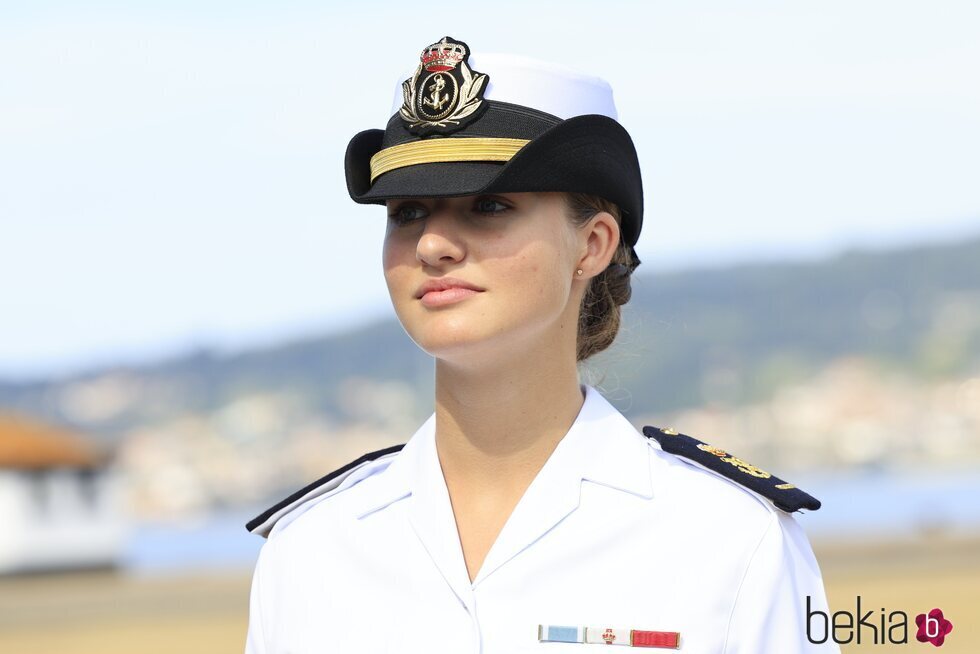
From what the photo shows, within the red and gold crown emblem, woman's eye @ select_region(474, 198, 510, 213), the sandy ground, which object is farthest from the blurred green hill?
woman's eye @ select_region(474, 198, 510, 213)

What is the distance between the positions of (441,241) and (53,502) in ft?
113

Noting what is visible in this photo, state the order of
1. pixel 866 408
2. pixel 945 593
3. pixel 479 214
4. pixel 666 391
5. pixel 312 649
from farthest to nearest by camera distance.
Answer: pixel 866 408, pixel 666 391, pixel 945 593, pixel 312 649, pixel 479 214

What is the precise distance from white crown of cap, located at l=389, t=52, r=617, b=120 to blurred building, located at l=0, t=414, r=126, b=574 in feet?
108

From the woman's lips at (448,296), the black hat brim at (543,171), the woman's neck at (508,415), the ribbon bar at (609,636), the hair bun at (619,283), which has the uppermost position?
the black hat brim at (543,171)

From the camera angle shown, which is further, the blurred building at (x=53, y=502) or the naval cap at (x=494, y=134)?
the blurred building at (x=53, y=502)

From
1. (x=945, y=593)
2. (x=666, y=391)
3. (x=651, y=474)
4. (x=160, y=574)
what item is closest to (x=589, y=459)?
(x=651, y=474)

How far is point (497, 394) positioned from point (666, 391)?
158 metres

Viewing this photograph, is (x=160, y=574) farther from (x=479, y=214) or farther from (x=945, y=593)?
(x=479, y=214)

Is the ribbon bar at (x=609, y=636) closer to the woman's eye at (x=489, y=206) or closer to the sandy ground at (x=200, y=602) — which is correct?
the woman's eye at (x=489, y=206)

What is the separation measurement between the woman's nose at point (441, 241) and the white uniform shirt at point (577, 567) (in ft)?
1.91

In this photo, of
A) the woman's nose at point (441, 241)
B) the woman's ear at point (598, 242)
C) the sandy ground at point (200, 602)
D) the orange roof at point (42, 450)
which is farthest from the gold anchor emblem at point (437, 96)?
the orange roof at point (42, 450)

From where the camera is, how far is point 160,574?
40625 millimetres

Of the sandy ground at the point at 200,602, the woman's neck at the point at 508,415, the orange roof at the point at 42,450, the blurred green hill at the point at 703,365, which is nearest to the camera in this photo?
the woman's neck at the point at 508,415

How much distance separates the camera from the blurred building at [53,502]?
34656mm
